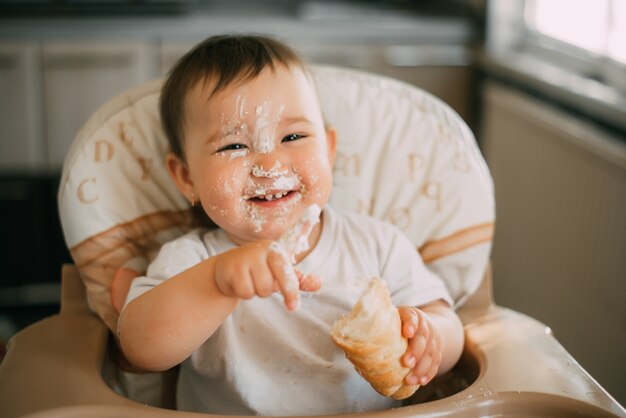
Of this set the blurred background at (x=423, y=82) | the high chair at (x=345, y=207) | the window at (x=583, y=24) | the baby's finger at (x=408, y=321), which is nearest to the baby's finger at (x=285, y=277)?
the baby's finger at (x=408, y=321)

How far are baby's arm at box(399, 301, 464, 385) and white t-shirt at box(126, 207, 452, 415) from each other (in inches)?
2.5

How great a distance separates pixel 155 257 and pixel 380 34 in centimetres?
164

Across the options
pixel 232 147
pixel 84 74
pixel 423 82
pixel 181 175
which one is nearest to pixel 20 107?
pixel 84 74

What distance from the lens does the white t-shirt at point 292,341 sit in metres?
1.08

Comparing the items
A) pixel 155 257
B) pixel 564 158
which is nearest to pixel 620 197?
pixel 564 158

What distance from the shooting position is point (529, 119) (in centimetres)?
219

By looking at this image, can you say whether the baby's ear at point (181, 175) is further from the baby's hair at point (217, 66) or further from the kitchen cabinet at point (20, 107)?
the kitchen cabinet at point (20, 107)

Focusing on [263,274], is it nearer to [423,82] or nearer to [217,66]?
[217,66]

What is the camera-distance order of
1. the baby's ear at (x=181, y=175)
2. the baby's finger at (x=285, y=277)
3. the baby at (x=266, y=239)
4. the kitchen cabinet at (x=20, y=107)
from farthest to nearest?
the kitchen cabinet at (x=20, y=107) → the baby's ear at (x=181, y=175) → the baby at (x=266, y=239) → the baby's finger at (x=285, y=277)

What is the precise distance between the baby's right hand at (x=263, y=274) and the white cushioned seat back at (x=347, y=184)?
0.31 meters

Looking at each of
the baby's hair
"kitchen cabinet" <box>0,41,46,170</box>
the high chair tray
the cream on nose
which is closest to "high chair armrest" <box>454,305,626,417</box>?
the high chair tray

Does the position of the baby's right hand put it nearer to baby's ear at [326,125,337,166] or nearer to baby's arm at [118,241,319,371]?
baby's arm at [118,241,319,371]

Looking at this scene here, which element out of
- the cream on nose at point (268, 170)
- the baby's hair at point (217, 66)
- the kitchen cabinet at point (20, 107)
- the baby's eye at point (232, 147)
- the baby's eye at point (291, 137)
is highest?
the baby's hair at point (217, 66)

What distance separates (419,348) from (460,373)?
21cm
